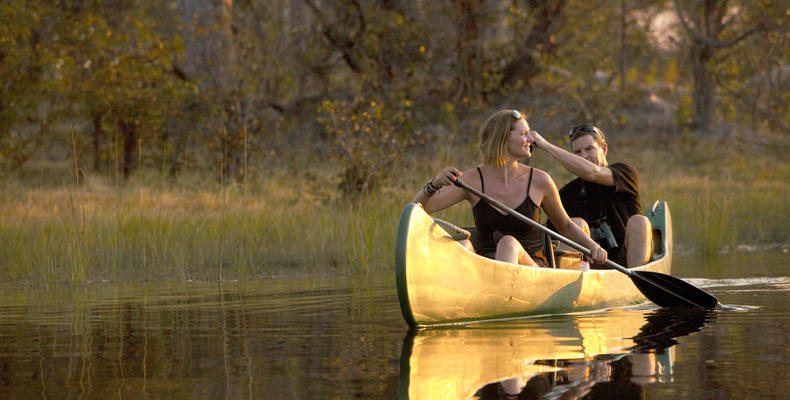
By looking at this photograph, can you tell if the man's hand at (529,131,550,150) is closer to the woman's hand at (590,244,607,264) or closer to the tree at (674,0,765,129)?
the woman's hand at (590,244,607,264)

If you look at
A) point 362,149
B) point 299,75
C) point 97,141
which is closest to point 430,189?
point 362,149

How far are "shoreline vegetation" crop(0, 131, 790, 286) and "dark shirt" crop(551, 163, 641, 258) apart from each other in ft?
9.18

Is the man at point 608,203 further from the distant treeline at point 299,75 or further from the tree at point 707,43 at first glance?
the tree at point 707,43

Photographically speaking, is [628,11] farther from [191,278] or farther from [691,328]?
[691,328]

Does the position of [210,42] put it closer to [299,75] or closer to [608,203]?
[299,75]

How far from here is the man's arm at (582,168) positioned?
776cm

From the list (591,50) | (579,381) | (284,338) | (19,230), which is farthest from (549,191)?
(591,50)

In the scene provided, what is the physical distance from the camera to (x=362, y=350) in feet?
20.2

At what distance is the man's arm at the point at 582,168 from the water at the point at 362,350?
87cm

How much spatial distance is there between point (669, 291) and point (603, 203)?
2.67ft

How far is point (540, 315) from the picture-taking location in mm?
7539

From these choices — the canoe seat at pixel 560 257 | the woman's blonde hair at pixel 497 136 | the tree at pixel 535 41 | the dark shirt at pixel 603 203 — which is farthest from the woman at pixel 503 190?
the tree at pixel 535 41

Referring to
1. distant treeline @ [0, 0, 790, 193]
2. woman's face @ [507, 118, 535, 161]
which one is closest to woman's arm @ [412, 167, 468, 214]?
woman's face @ [507, 118, 535, 161]

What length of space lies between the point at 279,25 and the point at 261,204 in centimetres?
779
